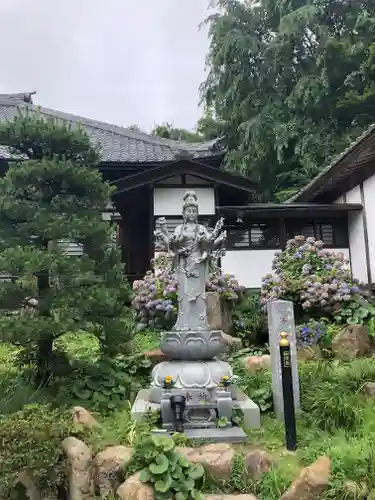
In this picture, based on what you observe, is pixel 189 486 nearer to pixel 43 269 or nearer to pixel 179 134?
pixel 43 269

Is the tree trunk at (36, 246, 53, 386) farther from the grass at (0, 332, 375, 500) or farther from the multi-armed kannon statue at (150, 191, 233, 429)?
the multi-armed kannon statue at (150, 191, 233, 429)

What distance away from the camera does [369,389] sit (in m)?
5.33

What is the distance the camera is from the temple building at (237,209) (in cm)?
1268

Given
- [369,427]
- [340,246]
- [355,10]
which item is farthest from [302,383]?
[355,10]

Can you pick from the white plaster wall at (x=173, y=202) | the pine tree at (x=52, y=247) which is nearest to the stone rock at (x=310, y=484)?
the pine tree at (x=52, y=247)

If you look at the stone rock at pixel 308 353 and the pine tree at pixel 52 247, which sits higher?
the pine tree at pixel 52 247

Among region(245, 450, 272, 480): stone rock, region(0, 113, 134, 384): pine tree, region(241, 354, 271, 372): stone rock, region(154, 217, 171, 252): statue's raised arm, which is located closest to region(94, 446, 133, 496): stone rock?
region(245, 450, 272, 480): stone rock

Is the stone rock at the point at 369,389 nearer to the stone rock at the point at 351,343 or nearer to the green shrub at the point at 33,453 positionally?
the stone rock at the point at 351,343

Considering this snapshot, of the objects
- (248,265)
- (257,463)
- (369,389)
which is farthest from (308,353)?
(248,265)

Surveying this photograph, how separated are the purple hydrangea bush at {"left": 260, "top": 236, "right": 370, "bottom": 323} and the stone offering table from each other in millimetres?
3747

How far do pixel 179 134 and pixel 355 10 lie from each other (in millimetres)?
14579

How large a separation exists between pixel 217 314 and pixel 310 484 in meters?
5.35

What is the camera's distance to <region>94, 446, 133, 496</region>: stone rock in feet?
12.8

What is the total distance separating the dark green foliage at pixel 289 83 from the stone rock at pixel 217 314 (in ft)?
35.7
